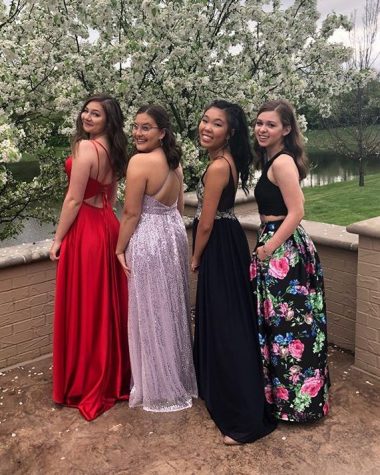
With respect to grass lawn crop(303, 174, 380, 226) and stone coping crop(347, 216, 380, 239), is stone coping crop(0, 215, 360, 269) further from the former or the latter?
grass lawn crop(303, 174, 380, 226)

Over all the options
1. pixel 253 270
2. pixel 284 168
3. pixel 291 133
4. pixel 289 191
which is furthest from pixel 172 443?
pixel 291 133

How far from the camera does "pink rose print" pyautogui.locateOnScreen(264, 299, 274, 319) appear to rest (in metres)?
2.86

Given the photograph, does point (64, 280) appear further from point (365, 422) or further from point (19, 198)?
point (19, 198)

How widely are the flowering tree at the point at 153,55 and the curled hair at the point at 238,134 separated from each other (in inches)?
86.0

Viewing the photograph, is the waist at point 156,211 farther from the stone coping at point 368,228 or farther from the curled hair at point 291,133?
the stone coping at point 368,228

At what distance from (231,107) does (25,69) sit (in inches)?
150

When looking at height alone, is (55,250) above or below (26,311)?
above

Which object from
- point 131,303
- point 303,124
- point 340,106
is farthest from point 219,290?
point 340,106

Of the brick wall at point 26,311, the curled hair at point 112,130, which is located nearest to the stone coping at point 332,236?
the curled hair at point 112,130

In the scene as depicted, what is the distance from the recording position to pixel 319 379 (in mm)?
2951

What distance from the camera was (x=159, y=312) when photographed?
3.07 meters

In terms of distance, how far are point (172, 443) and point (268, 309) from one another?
1002 millimetres

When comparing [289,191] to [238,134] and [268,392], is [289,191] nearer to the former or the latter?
[238,134]

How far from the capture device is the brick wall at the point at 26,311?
3.65m
